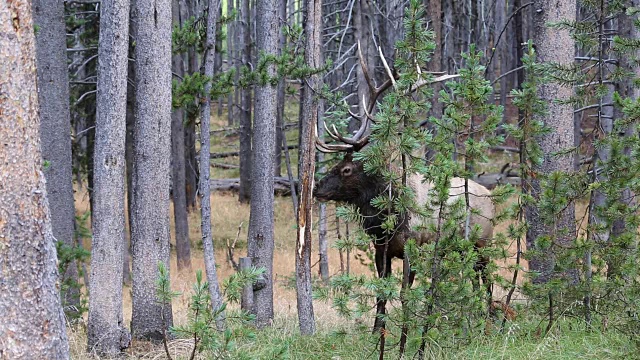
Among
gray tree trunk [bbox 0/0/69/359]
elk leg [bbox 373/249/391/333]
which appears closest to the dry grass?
elk leg [bbox 373/249/391/333]

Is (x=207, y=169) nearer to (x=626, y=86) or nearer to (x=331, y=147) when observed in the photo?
(x=331, y=147)

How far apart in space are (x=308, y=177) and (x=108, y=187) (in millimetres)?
2267

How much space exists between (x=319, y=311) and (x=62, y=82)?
5.16m

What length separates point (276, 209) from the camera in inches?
930

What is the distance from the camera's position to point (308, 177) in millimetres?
8391

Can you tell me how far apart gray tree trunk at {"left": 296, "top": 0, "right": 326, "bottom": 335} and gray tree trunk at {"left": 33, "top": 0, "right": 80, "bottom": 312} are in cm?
377

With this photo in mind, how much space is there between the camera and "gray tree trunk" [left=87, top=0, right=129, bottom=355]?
731cm

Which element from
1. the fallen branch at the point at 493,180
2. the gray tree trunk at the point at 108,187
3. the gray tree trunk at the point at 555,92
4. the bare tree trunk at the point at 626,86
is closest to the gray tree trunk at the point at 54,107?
the gray tree trunk at the point at 108,187

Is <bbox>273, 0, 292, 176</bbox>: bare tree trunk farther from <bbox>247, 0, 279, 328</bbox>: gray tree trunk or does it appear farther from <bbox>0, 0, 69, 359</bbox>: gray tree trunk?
<bbox>0, 0, 69, 359</bbox>: gray tree trunk

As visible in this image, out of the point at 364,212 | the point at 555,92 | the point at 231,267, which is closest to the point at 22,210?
the point at 364,212

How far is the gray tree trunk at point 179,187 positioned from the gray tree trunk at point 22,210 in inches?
500

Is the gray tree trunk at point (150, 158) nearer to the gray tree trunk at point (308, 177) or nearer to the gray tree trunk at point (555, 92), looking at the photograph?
the gray tree trunk at point (308, 177)

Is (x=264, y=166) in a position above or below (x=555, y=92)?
below

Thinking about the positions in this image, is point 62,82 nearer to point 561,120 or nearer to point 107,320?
point 107,320
